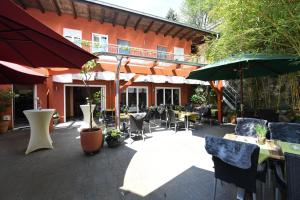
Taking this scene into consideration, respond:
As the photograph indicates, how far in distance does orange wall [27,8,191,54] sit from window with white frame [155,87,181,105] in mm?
2838

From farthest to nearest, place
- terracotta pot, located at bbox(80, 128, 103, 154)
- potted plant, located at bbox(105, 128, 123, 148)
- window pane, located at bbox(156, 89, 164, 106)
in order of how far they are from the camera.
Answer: window pane, located at bbox(156, 89, 164, 106) → potted plant, located at bbox(105, 128, 123, 148) → terracotta pot, located at bbox(80, 128, 103, 154)

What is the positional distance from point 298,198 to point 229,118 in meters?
7.51

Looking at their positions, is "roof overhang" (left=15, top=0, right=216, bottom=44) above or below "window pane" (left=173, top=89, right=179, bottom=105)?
above

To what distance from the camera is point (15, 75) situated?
13.5 ft

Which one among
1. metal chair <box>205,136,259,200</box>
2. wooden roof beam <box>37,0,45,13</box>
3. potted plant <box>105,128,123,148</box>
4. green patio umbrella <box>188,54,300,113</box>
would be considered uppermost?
wooden roof beam <box>37,0,45,13</box>

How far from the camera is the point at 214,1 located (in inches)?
193

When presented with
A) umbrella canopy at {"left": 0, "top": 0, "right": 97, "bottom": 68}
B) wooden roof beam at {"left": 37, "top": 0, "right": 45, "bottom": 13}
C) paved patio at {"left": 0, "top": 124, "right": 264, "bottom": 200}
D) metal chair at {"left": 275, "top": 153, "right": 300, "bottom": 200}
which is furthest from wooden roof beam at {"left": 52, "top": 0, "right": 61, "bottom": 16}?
metal chair at {"left": 275, "top": 153, "right": 300, "bottom": 200}

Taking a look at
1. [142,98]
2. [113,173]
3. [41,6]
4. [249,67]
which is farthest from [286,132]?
[41,6]

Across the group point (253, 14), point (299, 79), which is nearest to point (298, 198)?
point (253, 14)

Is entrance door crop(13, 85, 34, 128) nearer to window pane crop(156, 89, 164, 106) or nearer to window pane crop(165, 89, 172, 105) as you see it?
window pane crop(156, 89, 164, 106)

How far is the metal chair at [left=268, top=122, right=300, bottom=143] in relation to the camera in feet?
9.41

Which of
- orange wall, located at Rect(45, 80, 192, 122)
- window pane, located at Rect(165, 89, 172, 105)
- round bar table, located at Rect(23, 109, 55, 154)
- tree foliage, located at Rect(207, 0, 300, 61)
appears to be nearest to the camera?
tree foliage, located at Rect(207, 0, 300, 61)

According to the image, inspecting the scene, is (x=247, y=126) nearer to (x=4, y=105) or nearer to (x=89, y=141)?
(x=89, y=141)

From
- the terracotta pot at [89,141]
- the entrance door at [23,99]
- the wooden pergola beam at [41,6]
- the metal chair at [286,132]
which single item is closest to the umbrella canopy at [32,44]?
the terracotta pot at [89,141]
